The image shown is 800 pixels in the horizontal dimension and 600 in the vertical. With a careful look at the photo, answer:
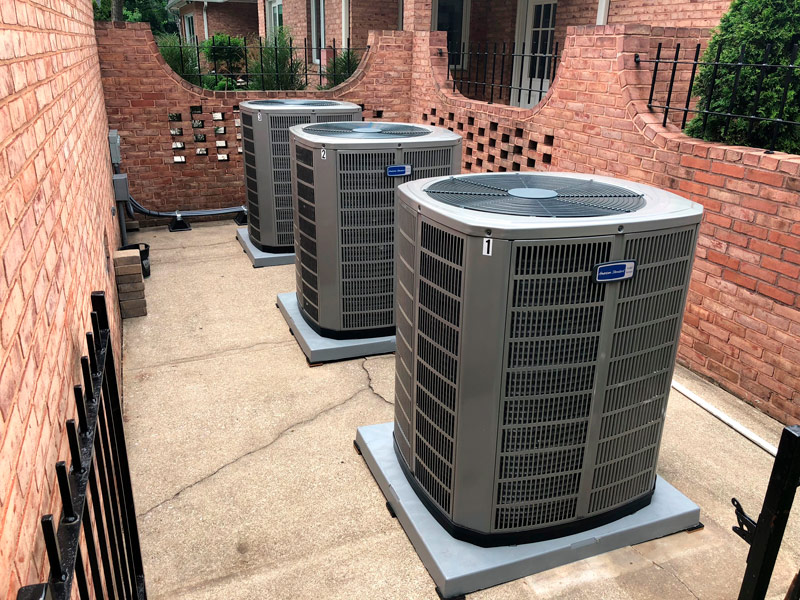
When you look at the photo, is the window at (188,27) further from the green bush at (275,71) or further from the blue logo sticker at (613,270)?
the blue logo sticker at (613,270)

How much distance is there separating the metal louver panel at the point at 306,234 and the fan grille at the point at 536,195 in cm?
167

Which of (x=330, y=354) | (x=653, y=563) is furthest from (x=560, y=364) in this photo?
(x=330, y=354)

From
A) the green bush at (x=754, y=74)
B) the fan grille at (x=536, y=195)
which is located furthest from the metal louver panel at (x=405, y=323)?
the green bush at (x=754, y=74)

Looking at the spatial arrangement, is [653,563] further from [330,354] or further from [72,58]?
[72,58]

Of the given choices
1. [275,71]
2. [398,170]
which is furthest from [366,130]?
[275,71]

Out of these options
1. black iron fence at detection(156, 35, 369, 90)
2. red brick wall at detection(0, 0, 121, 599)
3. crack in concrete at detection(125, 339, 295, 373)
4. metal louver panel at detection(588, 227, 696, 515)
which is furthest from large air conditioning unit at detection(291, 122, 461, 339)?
black iron fence at detection(156, 35, 369, 90)

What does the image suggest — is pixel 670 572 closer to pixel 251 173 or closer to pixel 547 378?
pixel 547 378

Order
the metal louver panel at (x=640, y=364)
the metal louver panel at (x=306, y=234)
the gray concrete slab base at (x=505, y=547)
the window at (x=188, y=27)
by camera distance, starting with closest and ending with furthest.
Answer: the metal louver panel at (x=640, y=364), the gray concrete slab base at (x=505, y=547), the metal louver panel at (x=306, y=234), the window at (x=188, y=27)

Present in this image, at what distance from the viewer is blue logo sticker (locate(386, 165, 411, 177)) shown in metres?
4.30

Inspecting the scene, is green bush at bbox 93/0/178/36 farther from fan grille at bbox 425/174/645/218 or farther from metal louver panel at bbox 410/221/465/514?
metal louver panel at bbox 410/221/465/514

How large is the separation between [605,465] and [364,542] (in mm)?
1143

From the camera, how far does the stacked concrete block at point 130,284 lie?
205 inches

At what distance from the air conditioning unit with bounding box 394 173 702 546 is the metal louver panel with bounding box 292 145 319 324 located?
1782 mm

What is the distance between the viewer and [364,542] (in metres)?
2.88
